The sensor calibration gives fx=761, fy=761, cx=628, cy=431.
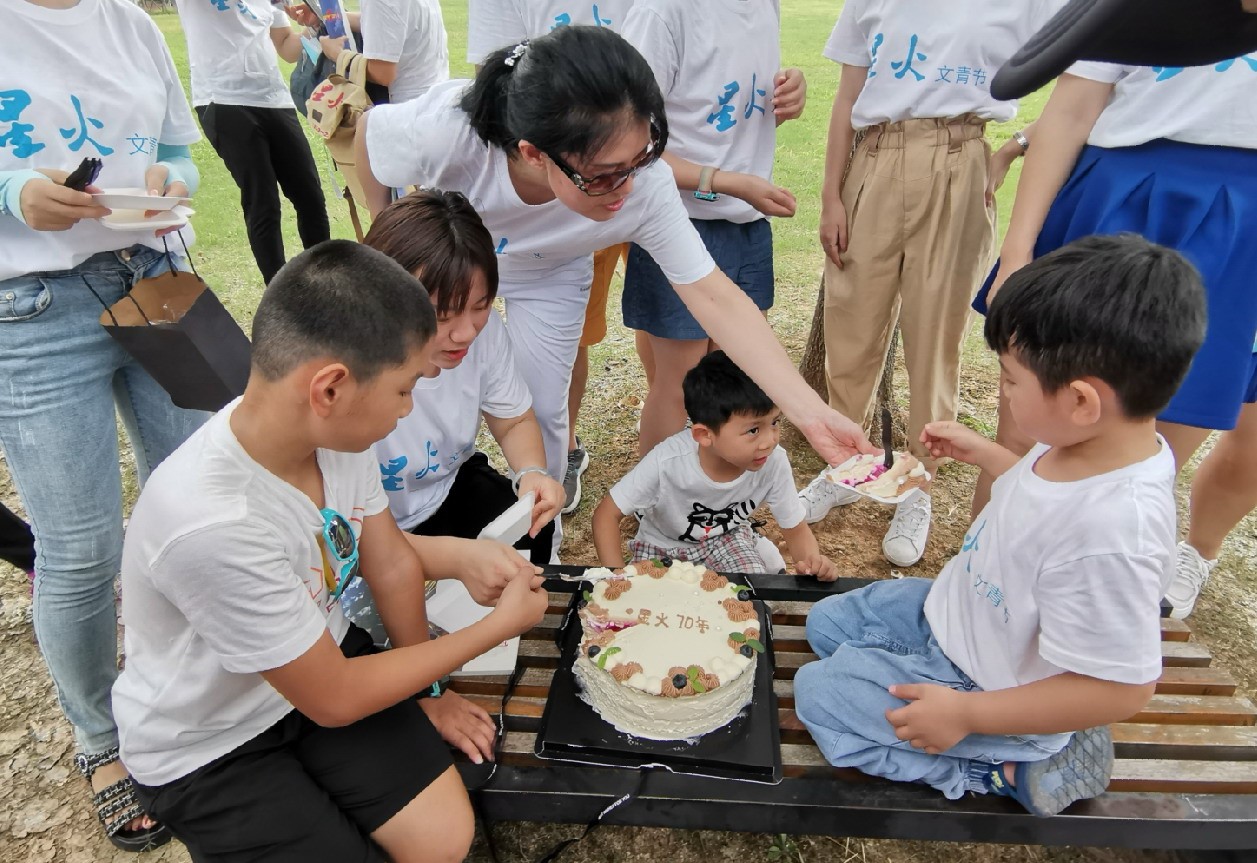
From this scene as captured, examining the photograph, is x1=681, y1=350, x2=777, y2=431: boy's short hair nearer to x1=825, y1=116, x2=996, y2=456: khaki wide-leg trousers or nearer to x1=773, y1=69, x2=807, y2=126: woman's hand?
x1=825, y1=116, x2=996, y2=456: khaki wide-leg trousers

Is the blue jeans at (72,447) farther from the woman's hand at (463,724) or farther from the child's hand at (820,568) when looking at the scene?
the child's hand at (820,568)

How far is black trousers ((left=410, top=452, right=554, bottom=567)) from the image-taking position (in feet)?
7.52

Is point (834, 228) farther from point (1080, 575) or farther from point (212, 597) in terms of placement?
point (212, 597)

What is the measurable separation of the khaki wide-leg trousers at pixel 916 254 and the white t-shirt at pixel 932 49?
8cm

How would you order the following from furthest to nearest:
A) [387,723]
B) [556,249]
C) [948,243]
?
[948,243], [556,249], [387,723]

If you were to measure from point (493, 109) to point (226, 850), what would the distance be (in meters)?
1.76

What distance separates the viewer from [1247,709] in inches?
73.4

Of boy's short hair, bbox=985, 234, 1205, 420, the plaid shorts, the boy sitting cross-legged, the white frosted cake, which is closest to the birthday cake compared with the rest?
the white frosted cake

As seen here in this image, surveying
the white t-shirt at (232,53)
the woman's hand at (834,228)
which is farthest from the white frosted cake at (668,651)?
the white t-shirt at (232,53)

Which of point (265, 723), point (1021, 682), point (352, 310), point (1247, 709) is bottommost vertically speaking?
point (1247, 709)

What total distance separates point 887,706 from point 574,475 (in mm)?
2017

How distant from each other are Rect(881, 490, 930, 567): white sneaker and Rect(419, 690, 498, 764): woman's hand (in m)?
1.86

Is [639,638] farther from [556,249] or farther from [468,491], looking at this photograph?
[556,249]

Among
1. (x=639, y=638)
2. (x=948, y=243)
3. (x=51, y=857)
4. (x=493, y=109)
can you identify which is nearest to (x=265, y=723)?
(x=639, y=638)
